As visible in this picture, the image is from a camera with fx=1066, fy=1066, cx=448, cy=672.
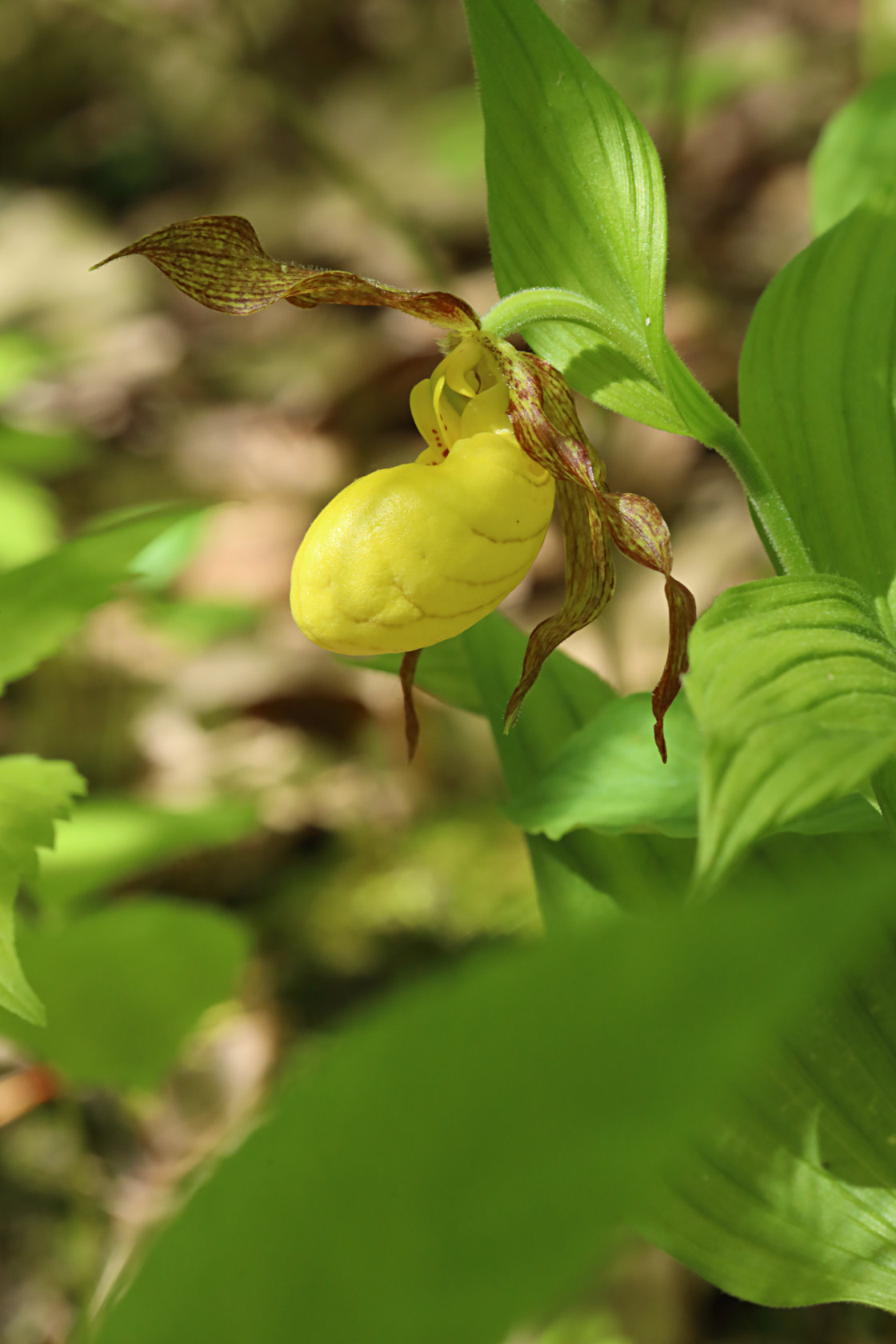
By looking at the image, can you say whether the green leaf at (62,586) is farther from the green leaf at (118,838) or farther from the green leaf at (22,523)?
the green leaf at (22,523)

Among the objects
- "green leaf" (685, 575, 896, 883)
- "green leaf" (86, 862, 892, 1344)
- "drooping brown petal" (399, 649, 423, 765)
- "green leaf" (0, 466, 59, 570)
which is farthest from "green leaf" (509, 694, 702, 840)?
"green leaf" (0, 466, 59, 570)

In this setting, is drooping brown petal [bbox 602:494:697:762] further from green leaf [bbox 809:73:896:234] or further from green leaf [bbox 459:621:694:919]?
green leaf [bbox 809:73:896:234]

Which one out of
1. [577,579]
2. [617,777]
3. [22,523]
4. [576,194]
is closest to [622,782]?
[617,777]

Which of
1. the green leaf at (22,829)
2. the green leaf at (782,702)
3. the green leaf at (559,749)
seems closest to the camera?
the green leaf at (782,702)

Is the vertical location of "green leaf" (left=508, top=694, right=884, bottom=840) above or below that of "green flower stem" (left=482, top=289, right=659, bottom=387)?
below

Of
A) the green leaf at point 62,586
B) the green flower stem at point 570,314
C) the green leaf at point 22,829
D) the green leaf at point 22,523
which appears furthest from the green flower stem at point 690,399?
the green leaf at point 22,523

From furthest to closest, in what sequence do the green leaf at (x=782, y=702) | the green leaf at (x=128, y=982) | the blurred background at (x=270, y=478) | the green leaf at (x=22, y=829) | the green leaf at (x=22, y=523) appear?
1. the green leaf at (x=22, y=523)
2. the blurred background at (x=270, y=478)
3. the green leaf at (x=128, y=982)
4. the green leaf at (x=22, y=829)
5. the green leaf at (x=782, y=702)

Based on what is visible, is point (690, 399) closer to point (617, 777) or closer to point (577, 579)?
point (577, 579)
